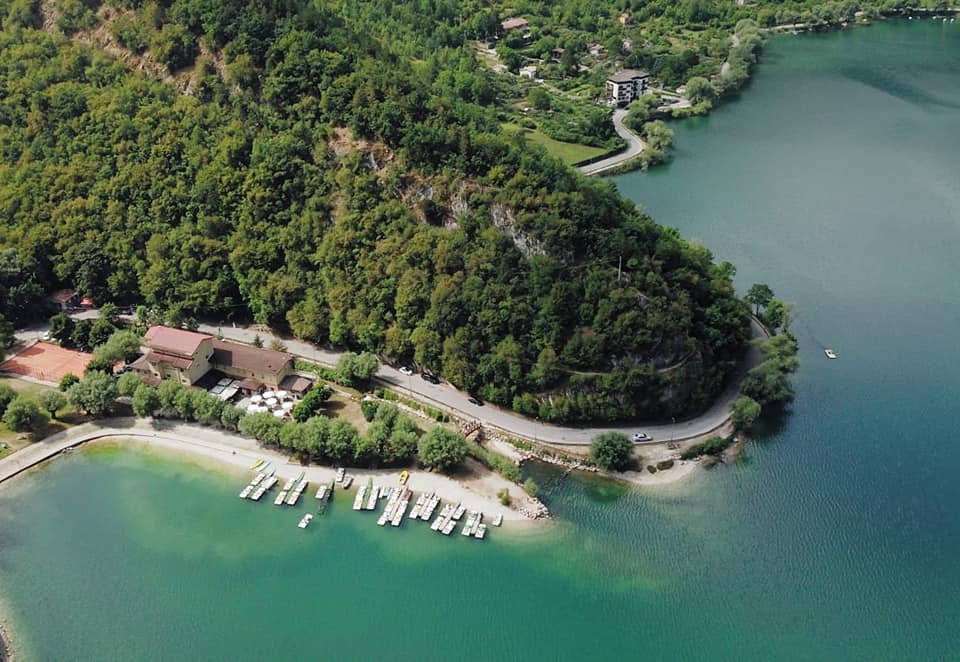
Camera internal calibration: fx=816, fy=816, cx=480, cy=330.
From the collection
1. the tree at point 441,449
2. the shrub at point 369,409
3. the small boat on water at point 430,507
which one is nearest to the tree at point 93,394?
the shrub at point 369,409

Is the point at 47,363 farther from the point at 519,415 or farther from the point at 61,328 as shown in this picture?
the point at 519,415

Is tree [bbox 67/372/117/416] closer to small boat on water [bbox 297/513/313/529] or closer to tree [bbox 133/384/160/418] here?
tree [bbox 133/384/160/418]

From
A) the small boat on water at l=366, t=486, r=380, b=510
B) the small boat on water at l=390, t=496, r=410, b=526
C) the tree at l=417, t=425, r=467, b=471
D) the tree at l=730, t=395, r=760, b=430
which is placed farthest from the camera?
the tree at l=730, t=395, r=760, b=430

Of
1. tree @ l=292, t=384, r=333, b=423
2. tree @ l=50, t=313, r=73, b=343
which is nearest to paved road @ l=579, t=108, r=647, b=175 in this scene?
tree @ l=292, t=384, r=333, b=423

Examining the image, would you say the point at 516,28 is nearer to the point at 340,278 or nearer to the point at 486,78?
the point at 486,78

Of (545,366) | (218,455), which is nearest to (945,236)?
(545,366)

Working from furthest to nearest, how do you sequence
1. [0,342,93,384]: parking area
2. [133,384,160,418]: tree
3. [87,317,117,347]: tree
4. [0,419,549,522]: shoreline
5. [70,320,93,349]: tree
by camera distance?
[70,320,93,349]: tree, [87,317,117,347]: tree, [0,342,93,384]: parking area, [133,384,160,418]: tree, [0,419,549,522]: shoreline

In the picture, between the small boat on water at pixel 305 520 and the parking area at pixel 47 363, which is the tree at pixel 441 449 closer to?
the small boat on water at pixel 305 520
